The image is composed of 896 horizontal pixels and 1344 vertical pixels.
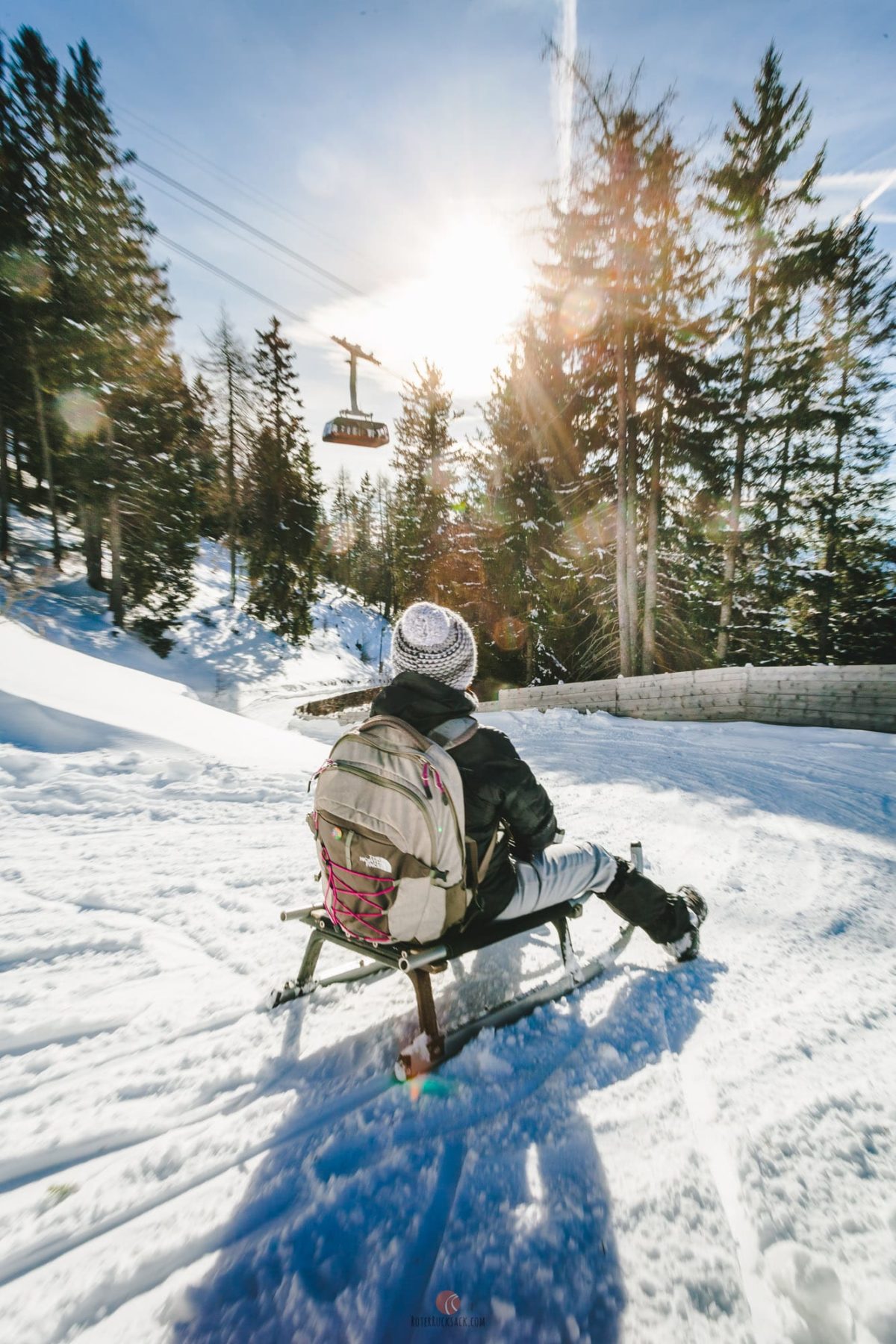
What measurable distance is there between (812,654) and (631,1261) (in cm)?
1582

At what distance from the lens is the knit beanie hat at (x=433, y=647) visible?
2096 mm

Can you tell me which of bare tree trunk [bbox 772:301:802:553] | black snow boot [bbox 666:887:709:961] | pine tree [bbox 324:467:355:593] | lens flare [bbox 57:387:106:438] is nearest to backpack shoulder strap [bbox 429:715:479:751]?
black snow boot [bbox 666:887:709:961]

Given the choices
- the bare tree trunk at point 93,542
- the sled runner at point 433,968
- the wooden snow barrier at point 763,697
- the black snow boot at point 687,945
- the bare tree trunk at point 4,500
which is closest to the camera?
the sled runner at point 433,968

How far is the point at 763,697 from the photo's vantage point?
29.7 feet

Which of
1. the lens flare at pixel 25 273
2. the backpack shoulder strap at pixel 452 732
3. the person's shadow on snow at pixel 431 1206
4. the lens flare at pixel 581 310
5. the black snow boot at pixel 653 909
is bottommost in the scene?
the person's shadow on snow at pixel 431 1206

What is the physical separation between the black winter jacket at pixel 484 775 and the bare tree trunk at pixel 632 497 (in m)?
13.1

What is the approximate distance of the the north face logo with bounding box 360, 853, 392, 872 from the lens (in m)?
1.86

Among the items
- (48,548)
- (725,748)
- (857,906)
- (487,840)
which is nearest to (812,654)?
(725,748)

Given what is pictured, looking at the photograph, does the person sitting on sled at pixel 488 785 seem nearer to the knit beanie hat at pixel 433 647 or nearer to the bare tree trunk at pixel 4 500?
the knit beanie hat at pixel 433 647

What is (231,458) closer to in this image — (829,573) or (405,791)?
(829,573)

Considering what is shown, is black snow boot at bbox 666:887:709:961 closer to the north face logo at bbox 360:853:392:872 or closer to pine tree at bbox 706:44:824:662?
the north face logo at bbox 360:853:392:872

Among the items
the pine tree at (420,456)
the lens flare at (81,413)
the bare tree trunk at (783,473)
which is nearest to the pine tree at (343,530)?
the pine tree at (420,456)

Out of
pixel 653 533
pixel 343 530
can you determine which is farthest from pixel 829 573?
pixel 343 530

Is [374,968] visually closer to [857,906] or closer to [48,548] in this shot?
[857,906]
